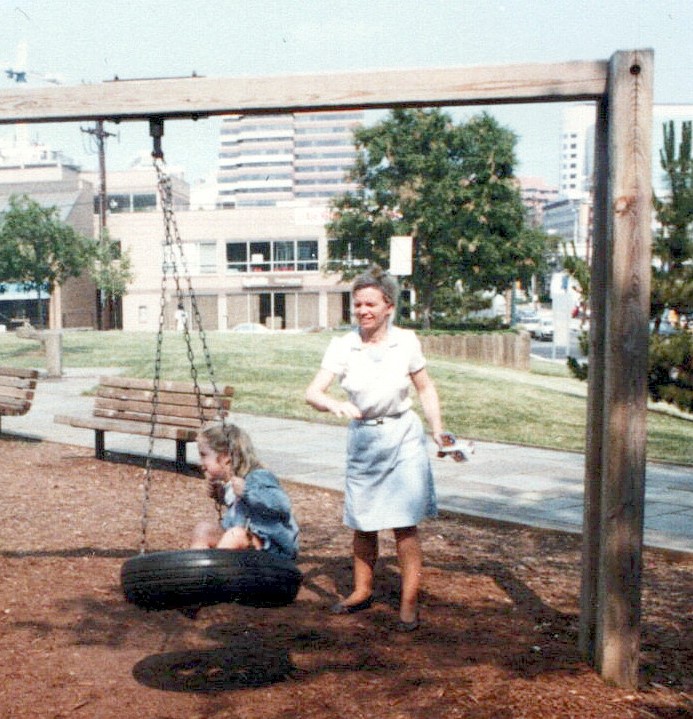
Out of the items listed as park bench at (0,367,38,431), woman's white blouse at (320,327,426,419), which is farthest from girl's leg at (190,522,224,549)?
park bench at (0,367,38,431)

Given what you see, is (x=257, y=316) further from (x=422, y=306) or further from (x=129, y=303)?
(x=422, y=306)

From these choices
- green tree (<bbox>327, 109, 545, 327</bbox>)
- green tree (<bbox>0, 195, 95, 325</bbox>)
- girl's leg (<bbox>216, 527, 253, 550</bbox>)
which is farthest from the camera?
green tree (<bbox>0, 195, 95, 325</bbox>)

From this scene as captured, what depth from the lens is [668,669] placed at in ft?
13.4

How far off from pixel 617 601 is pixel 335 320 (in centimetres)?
6729

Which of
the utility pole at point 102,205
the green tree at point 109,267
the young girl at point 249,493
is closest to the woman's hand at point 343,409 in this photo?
the young girl at point 249,493

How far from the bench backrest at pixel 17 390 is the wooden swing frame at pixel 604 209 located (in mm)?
6349

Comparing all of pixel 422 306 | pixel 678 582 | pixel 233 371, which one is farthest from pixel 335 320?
pixel 678 582

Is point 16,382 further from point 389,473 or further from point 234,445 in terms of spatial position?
point 389,473

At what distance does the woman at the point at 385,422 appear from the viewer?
4.32 metres

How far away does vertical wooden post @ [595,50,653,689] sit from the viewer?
3.69m

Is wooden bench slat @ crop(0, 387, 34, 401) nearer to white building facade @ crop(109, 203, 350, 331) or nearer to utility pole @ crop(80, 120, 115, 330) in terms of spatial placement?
utility pole @ crop(80, 120, 115, 330)

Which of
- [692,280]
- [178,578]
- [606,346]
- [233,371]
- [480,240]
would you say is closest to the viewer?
[178,578]

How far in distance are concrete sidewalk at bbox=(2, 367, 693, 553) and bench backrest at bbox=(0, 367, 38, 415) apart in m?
0.79

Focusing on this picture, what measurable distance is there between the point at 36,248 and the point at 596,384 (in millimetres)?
51901
